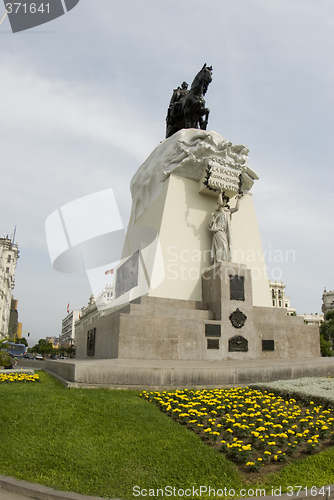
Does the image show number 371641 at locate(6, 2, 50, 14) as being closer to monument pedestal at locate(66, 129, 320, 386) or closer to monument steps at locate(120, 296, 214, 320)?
monument pedestal at locate(66, 129, 320, 386)

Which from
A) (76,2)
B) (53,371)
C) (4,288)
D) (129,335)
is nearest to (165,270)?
(129,335)

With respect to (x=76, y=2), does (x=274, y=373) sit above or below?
below

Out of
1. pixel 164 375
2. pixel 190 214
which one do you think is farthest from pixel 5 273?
pixel 164 375

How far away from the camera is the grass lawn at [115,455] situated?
345 cm

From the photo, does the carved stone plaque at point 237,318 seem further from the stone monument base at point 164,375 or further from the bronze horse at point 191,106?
the bronze horse at point 191,106

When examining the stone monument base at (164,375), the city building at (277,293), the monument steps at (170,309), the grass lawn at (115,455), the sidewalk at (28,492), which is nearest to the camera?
the sidewalk at (28,492)

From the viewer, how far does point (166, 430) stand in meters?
4.64

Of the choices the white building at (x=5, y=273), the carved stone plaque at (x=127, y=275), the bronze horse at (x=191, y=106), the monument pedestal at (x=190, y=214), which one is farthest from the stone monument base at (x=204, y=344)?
the white building at (x=5, y=273)

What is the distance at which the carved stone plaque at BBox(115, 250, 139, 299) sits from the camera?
13922mm

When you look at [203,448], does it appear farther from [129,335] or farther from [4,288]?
[4,288]

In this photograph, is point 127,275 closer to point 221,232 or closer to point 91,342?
point 91,342

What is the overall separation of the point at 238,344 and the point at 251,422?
547cm

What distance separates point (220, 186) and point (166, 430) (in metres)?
10.1

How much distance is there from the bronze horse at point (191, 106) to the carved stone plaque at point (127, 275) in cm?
673
